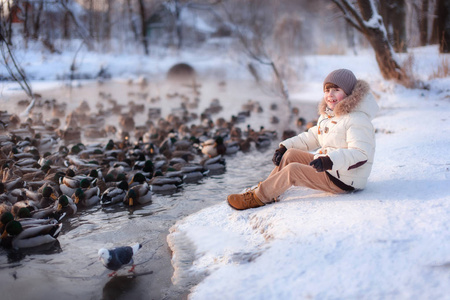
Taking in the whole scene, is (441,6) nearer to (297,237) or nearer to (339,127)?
(339,127)

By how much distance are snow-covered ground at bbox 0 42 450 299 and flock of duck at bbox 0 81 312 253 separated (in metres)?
1.62

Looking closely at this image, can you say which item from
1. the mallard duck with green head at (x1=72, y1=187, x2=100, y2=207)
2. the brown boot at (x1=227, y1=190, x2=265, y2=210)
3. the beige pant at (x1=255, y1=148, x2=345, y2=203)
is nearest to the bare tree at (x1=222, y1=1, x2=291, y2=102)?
the mallard duck with green head at (x1=72, y1=187, x2=100, y2=207)

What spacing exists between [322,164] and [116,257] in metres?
2.02

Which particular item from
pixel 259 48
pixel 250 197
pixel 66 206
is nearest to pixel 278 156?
pixel 250 197

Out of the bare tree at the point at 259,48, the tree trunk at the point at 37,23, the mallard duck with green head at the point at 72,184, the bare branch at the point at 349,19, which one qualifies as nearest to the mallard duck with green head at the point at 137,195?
the mallard duck with green head at the point at 72,184

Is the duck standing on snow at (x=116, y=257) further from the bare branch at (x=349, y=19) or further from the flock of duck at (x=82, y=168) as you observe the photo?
the bare branch at (x=349, y=19)

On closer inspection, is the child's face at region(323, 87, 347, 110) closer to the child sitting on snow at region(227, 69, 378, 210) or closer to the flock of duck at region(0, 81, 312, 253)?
the child sitting on snow at region(227, 69, 378, 210)

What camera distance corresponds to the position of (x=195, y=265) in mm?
3955

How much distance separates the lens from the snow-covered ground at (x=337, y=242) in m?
2.97

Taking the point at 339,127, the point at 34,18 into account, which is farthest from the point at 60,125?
the point at 339,127

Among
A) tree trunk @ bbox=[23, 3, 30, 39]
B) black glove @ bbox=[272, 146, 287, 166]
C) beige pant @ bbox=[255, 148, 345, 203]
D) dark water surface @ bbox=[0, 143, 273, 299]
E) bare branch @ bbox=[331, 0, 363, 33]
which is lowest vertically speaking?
dark water surface @ bbox=[0, 143, 273, 299]

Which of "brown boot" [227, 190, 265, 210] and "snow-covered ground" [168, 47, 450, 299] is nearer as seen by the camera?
"snow-covered ground" [168, 47, 450, 299]

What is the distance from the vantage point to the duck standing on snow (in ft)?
12.6

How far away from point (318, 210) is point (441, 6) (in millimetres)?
11512
